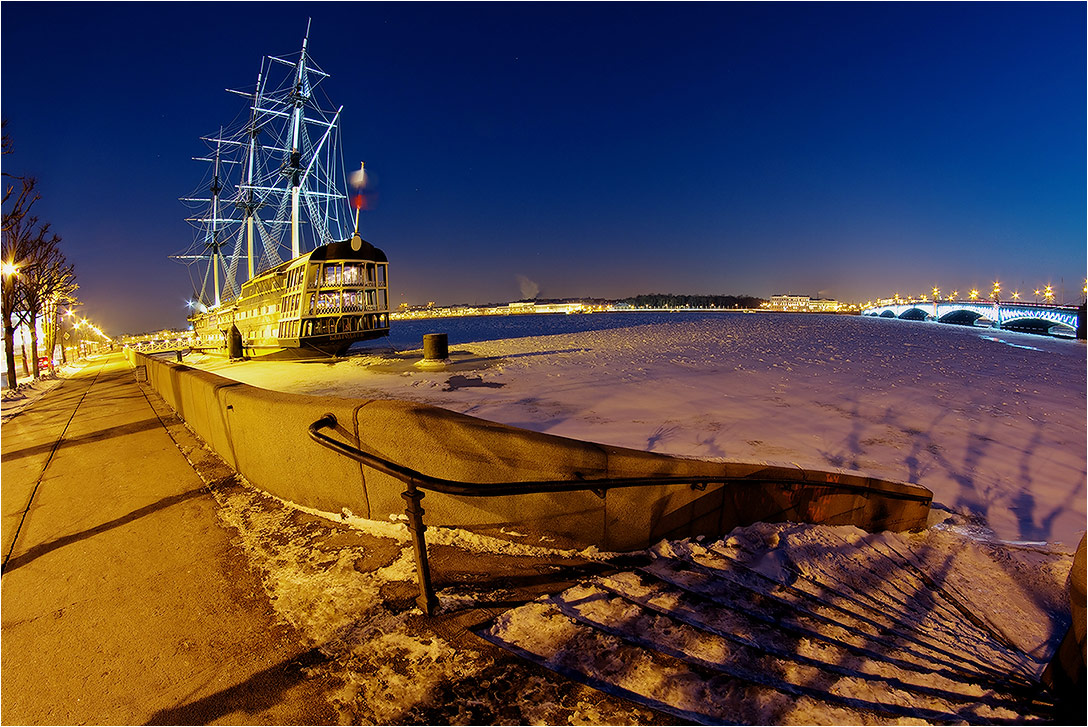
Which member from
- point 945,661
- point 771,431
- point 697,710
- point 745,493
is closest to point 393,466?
point 697,710

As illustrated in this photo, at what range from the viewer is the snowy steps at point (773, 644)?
7.62 ft

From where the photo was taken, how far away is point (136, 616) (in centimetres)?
295

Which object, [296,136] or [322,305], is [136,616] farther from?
[296,136]

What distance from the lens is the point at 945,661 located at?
2752 millimetres

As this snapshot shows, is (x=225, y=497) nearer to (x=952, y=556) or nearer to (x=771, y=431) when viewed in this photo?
(x=952, y=556)

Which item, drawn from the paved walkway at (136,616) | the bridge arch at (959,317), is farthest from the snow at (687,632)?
the bridge arch at (959,317)

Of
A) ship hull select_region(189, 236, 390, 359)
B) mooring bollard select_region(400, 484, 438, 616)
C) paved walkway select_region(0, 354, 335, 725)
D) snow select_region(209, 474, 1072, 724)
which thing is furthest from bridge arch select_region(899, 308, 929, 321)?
paved walkway select_region(0, 354, 335, 725)

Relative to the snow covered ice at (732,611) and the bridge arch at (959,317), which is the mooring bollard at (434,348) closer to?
the snow covered ice at (732,611)

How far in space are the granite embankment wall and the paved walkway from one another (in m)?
0.99

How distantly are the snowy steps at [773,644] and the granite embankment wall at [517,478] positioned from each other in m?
0.44

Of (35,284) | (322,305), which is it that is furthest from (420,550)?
(35,284)

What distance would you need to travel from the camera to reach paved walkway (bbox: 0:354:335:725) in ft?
7.44

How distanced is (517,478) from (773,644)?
209 cm

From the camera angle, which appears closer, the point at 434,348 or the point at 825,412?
the point at 825,412
